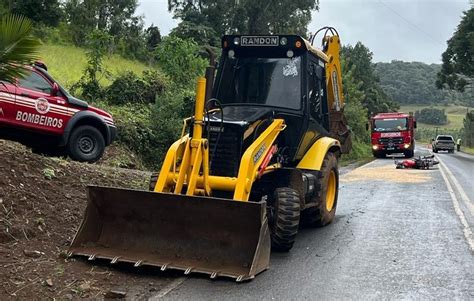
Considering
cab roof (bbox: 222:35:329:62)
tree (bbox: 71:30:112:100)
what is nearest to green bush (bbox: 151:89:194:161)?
tree (bbox: 71:30:112:100)

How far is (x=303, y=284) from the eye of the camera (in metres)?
5.62

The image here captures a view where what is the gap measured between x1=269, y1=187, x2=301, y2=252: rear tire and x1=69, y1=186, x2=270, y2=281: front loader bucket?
0.57 metres

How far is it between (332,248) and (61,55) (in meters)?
28.9

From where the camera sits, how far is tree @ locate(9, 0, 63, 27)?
27653 mm

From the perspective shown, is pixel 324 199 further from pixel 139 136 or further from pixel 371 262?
pixel 139 136

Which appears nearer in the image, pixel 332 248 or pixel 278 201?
pixel 278 201

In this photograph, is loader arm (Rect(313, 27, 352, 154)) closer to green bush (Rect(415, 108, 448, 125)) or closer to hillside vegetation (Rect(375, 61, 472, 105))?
hillside vegetation (Rect(375, 61, 472, 105))

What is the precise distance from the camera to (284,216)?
6.27 metres

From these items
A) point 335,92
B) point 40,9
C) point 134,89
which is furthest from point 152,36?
point 335,92

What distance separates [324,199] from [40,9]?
26328mm

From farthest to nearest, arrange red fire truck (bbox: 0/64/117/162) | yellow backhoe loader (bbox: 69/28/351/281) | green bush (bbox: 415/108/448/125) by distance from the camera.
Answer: green bush (bbox: 415/108/448/125)
red fire truck (bbox: 0/64/117/162)
yellow backhoe loader (bbox: 69/28/351/281)

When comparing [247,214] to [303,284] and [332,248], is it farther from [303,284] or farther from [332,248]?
[332,248]

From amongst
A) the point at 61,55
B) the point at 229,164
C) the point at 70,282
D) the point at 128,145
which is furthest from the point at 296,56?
the point at 61,55

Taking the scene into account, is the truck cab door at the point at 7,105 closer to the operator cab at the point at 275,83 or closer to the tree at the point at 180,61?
the operator cab at the point at 275,83
